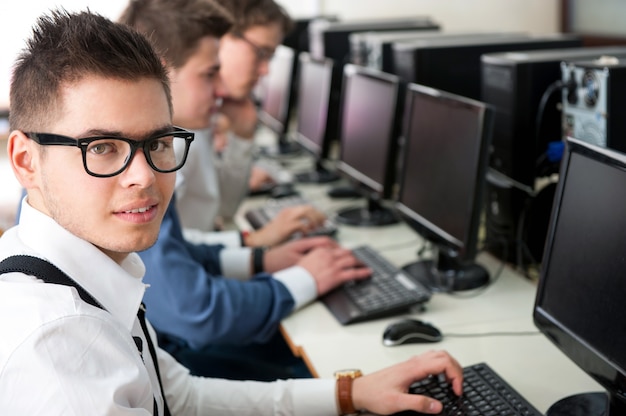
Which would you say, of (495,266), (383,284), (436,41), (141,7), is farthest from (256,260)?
(436,41)

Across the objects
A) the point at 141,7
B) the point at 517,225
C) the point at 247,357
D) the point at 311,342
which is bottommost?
the point at 247,357

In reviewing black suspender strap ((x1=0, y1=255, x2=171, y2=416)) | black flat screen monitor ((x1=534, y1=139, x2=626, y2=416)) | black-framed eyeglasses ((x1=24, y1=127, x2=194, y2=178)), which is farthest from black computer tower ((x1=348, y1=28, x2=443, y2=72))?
black suspender strap ((x1=0, y1=255, x2=171, y2=416))

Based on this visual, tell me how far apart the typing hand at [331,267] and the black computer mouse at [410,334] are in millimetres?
289

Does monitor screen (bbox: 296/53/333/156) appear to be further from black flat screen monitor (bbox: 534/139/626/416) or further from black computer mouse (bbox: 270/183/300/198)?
black flat screen monitor (bbox: 534/139/626/416)

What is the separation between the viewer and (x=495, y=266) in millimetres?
1907

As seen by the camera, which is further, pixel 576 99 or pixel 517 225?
pixel 517 225

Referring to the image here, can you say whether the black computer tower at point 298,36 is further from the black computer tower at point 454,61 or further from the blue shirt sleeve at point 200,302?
the blue shirt sleeve at point 200,302

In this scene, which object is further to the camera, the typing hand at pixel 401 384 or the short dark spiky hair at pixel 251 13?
the short dark spiky hair at pixel 251 13

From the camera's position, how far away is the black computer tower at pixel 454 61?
2123 mm

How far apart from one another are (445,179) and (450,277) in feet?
0.83

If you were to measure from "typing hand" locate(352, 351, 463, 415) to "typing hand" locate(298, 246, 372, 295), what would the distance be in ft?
1.61

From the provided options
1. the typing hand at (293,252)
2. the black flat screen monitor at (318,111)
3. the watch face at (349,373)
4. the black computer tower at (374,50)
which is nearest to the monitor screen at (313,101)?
the black flat screen monitor at (318,111)

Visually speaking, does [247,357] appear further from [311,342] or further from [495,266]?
[495,266]

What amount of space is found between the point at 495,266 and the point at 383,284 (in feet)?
1.12
